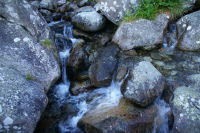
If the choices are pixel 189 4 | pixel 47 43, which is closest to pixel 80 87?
pixel 47 43

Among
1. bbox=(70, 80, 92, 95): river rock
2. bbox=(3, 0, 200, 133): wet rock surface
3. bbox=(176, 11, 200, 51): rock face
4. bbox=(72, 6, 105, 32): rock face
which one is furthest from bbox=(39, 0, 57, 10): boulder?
bbox=(176, 11, 200, 51): rock face

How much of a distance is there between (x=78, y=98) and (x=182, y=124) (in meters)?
2.68

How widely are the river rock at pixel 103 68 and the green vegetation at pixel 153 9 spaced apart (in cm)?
157

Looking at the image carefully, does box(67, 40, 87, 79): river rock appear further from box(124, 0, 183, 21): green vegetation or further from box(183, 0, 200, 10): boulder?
box(183, 0, 200, 10): boulder

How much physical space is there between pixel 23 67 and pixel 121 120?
249 centimetres

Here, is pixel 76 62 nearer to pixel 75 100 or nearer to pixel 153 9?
pixel 75 100

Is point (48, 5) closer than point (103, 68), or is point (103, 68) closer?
point (103, 68)

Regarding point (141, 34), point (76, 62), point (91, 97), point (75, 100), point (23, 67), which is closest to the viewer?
point (23, 67)

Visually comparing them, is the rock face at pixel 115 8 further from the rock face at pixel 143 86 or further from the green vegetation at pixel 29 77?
the green vegetation at pixel 29 77

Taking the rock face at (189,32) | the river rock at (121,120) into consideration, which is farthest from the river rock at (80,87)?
the rock face at (189,32)

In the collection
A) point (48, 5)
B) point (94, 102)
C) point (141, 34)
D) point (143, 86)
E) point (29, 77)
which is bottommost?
point (94, 102)

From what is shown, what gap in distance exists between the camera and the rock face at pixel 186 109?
3.25m

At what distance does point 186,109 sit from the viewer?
136 inches

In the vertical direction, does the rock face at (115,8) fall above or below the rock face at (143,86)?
above
